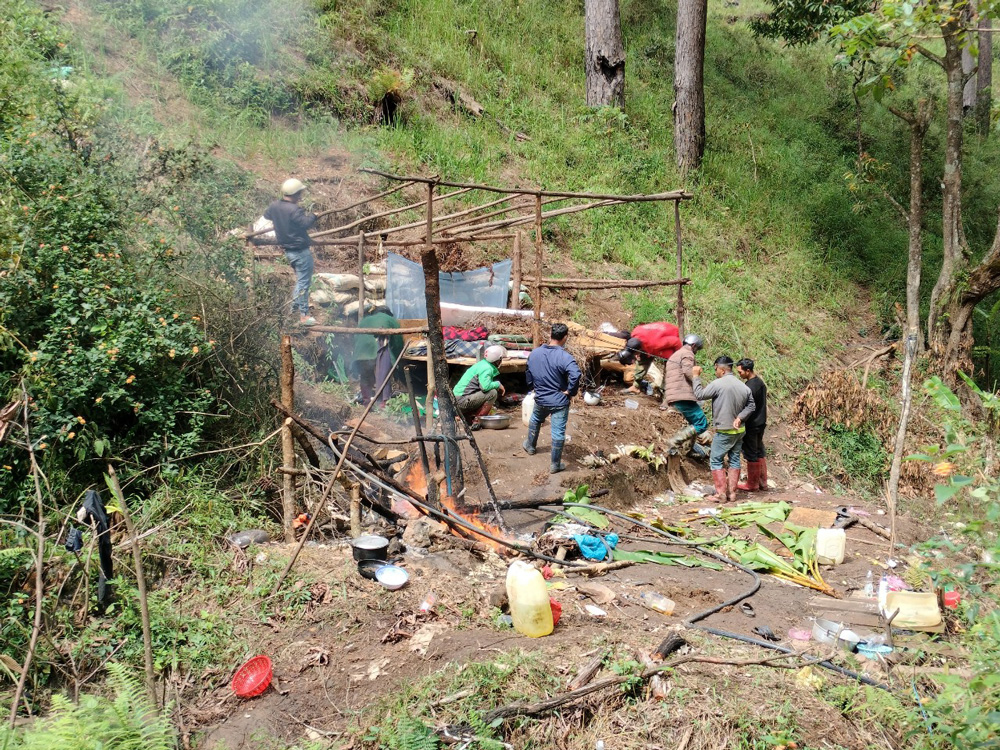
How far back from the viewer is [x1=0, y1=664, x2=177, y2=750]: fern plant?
12.2ft

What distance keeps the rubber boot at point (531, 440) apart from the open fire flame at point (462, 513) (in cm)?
128

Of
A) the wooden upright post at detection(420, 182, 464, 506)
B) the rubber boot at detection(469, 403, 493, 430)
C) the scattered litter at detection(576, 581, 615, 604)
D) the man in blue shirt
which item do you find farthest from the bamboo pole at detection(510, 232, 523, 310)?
the scattered litter at detection(576, 581, 615, 604)

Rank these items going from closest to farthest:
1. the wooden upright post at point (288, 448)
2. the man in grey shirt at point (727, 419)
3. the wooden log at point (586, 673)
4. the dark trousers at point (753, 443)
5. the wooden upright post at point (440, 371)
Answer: the wooden log at point (586, 673) < the wooden upright post at point (288, 448) < the wooden upright post at point (440, 371) < the man in grey shirt at point (727, 419) < the dark trousers at point (753, 443)

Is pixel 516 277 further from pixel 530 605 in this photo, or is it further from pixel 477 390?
pixel 530 605

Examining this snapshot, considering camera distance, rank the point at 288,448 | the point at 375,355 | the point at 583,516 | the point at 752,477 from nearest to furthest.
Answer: the point at 288,448 < the point at 583,516 < the point at 752,477 < the point at 375,355

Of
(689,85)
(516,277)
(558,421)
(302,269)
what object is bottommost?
(558,421)

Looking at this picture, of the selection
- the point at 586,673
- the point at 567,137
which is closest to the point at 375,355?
the point at 586,673

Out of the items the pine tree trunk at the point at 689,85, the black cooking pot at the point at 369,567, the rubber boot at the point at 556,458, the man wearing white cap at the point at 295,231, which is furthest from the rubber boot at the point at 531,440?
the pine tree trunk at the point at 689,85

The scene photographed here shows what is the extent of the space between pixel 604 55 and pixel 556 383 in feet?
31.4

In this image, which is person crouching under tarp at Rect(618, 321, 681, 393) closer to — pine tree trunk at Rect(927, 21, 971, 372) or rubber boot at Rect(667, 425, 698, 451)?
rubber boot at Rect(667, 425, 698, 451)

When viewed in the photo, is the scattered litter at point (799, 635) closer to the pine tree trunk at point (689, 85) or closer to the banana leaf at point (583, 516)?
the banana leaf at point (583, 516)

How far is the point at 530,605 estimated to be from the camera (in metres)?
5.01

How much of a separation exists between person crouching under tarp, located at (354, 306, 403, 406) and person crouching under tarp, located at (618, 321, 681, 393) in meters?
3.05

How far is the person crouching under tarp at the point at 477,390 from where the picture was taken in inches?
354
